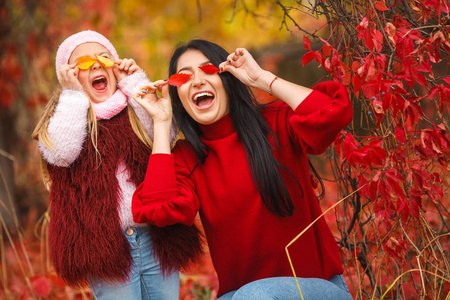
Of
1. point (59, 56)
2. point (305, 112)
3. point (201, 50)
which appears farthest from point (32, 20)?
point (305, 112)

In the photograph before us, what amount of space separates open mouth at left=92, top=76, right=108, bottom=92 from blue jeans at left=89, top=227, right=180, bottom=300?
66cm

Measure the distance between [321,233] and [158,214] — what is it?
0.70m

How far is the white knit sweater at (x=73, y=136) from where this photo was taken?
215 centimetres

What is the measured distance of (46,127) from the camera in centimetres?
222

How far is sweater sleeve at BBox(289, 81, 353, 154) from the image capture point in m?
1.90

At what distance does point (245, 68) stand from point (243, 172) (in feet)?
1.43

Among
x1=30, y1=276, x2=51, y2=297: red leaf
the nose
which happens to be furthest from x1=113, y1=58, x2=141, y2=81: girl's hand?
x1=30, y1=276, x2=51, y2=297: red leaf

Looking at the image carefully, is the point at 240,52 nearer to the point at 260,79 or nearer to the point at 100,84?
Result: the point at 260,79

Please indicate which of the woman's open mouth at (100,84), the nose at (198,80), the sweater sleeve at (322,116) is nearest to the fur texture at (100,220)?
the woman's open mouth at (100,84)

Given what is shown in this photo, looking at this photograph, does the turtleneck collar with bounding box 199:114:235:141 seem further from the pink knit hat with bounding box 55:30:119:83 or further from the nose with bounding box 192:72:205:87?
the pink knit hat with bounding box 55:30:119:83

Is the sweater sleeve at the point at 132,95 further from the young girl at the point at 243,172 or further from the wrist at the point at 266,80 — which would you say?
the wrist at the point at 266,80

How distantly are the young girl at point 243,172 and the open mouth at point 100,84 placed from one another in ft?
0.78

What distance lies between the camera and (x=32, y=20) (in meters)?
6.18

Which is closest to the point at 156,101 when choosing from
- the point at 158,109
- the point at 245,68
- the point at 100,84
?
the point at 158,109
